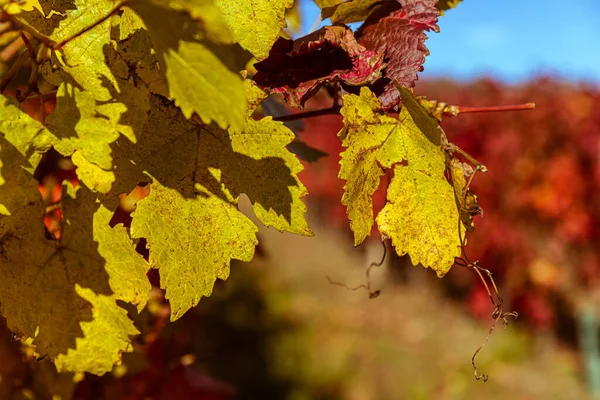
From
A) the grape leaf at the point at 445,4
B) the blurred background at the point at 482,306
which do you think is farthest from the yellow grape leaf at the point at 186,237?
the blurred background at the point at 482,306

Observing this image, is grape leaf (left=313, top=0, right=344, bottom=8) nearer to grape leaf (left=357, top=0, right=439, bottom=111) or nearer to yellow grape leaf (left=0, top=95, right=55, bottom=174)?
grape leaf (left=357, top=0, right=439, bottom=111)

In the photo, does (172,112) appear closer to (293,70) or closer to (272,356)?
(293,70)

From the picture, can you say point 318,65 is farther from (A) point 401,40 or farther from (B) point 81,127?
(B) point 81,127

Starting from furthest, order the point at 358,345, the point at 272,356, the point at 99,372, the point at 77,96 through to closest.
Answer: the point at 358,345
the point at 272,356
the point at 99,372
the point at 77,96

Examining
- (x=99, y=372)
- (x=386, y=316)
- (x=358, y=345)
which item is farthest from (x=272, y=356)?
(x=99, y=372)

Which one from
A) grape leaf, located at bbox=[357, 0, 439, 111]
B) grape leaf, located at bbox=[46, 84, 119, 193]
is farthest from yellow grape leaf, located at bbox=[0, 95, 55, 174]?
grape leaf, located at bbox=[357, 0, 439, 111]

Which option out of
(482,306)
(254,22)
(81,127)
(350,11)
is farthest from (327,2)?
(482,306)
